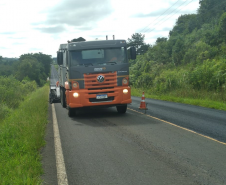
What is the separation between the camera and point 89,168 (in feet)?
19.8

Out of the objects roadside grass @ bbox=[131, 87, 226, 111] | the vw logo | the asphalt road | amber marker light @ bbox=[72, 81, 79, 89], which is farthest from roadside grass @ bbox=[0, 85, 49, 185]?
roadside grass @ bbox=[131, 87, 226, 111]

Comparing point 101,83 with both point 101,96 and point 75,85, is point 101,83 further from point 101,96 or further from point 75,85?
point 75,85

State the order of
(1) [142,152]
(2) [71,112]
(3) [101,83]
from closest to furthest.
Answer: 1. (1) [142,152]
2. (3) [101,83]
3. (2) [71,112]

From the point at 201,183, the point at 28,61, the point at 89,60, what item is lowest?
the point at 201,183

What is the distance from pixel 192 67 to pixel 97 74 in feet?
110

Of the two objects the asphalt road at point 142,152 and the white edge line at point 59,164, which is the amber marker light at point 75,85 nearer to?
the asphalt road at point 142,152

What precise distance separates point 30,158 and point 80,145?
182cm

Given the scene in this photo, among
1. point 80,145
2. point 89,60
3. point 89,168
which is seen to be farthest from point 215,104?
point 89,168

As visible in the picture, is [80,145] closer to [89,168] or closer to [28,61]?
[89,168]

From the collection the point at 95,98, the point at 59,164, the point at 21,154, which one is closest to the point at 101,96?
the point at 95,98

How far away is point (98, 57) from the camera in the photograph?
1242 centimetres

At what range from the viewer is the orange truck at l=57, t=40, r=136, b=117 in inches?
478

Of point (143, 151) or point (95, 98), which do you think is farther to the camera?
point (95, 98)

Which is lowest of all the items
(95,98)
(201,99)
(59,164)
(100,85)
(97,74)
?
(59,164)
